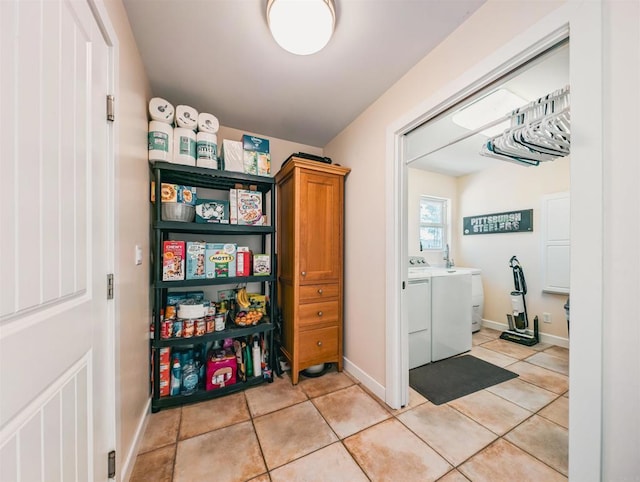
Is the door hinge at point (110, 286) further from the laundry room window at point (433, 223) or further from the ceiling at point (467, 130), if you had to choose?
the laundry room window at point (433, 223)

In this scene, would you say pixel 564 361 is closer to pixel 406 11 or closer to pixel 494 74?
pixel 494 74

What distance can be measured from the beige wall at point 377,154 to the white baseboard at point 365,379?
0.03m

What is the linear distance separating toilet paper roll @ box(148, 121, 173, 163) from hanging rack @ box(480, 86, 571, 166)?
231cm

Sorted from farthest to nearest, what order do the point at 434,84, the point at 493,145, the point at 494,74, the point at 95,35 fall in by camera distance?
the point at 493,145, the point at 434,84, the point at 494,74, the point at 95,35

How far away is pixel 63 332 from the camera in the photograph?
74cm

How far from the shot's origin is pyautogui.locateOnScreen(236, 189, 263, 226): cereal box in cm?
208

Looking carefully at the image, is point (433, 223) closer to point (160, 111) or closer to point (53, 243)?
point (160, 111)

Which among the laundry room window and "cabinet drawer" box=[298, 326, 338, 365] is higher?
the laundry room window

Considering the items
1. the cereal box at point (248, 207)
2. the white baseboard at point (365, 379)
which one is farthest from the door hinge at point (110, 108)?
the white baseboard at point (365, 379)

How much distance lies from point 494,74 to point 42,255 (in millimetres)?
1925

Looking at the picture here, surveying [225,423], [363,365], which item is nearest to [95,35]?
[225,423]

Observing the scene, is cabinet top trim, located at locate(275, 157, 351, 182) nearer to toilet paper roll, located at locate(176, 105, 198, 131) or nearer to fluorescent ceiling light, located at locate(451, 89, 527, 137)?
toilet paper roll, located at locate(176, 105, 198, 131)

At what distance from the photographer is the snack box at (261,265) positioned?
213 centimetres

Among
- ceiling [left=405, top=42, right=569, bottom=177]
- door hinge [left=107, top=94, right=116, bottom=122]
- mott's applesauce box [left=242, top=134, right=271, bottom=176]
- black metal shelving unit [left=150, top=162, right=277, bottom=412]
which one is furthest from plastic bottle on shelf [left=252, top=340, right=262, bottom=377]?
ceiling [left=405, top=42, right=569, bottom=177]
